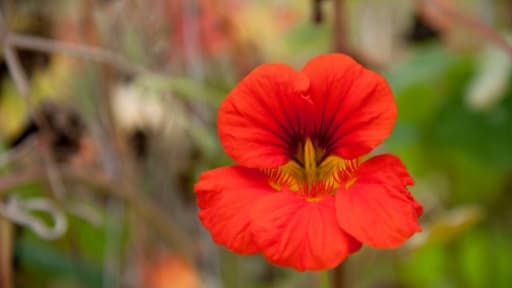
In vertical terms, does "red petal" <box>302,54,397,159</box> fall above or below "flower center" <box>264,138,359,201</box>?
above

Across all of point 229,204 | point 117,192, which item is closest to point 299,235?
point 229,204

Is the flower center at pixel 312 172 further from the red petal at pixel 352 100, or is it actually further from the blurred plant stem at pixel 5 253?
the blurred plant stem at pixel 5 253

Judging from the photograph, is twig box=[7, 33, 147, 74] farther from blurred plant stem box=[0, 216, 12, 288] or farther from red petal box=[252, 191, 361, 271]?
red petal box=[252, 191, 361, 271]

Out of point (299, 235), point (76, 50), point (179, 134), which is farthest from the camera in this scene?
point (179, 134)

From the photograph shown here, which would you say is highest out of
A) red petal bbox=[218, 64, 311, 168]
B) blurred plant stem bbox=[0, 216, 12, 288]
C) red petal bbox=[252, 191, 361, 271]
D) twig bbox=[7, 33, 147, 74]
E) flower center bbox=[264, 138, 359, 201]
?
twig bbox=[7, 33, 147, 74]

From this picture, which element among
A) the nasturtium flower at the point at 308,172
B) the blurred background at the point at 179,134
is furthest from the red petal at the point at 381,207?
the blurred background at the point at 179,134

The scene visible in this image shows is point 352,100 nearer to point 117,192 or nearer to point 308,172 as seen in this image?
point 308,172

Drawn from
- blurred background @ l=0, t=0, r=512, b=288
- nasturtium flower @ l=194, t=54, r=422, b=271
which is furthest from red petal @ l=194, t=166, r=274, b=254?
blurred background @ l=0, t=0, r=512, b=288
